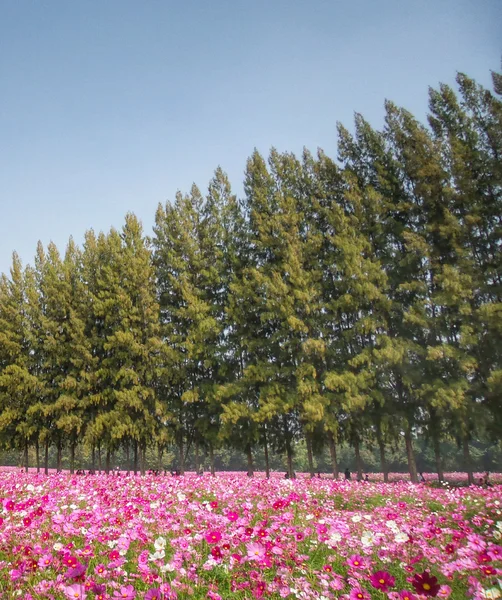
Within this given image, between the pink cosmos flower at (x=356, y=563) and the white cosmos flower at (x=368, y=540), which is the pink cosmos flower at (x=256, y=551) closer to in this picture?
the pink cosmos flower at (x=356, y=563)

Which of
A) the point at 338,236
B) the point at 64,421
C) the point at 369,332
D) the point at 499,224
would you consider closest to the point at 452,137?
the point at 499,224

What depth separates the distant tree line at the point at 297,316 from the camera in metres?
17.8

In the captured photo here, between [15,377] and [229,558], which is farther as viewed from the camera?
[15,377]

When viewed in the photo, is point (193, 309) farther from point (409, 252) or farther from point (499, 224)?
point (499, 224)

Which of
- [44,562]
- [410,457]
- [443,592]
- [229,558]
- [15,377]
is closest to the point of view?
[443,592]

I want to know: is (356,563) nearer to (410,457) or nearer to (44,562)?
(44,562)

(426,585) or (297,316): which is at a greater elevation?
(297,316)

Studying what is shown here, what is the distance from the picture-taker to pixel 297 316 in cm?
2011

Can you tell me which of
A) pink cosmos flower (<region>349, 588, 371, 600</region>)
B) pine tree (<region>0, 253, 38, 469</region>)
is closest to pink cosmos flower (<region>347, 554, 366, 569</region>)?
pink cosmos flower (<region>349, 588, 371, 600</region>)

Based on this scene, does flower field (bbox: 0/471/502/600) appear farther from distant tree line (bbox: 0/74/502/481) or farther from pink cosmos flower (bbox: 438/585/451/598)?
distant tree line (bbox: 0/74/502/481)

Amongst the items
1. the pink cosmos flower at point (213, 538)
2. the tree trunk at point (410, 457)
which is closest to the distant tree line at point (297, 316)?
the tree trunk at point (410, 457)

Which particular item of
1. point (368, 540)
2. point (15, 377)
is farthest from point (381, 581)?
point (15, 377)

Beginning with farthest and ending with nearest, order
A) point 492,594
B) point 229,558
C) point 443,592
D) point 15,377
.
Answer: point 15,377
point 229,558
point 443,592
point 492,594

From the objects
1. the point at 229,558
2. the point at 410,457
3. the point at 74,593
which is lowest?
the point at 410,457
